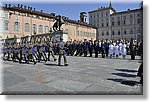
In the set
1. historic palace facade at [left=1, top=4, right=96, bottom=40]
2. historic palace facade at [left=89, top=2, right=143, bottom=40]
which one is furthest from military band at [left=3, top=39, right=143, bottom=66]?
historic palace facade at [left=89, top=2, right=143, bottom=40]

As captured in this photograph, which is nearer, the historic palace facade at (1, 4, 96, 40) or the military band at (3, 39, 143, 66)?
the military band at (3, 39, 143, 66)

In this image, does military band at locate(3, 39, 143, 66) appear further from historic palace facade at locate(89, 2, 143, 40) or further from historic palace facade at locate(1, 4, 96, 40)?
historic palace facade at locate(89, 2, 143, 40)

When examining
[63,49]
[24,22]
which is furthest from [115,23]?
[63,49]

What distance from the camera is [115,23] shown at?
80938mm

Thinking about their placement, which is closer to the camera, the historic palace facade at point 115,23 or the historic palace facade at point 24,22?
the historic palace facade at point 24,22

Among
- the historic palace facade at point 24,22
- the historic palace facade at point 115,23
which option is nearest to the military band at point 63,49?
the historic palace facade at point 24,22

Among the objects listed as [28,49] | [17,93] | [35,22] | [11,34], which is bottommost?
[17,93]

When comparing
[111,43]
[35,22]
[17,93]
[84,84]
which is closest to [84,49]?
[111,43]

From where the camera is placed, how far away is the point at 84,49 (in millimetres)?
17875

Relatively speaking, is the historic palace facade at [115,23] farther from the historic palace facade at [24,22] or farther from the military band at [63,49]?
the military band at [63,49]

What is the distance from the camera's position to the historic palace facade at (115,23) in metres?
72.8

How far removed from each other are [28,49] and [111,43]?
8.02m

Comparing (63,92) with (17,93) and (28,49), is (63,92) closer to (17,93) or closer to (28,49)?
(17,93)

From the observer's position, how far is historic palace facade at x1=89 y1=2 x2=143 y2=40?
7281 centimetres
